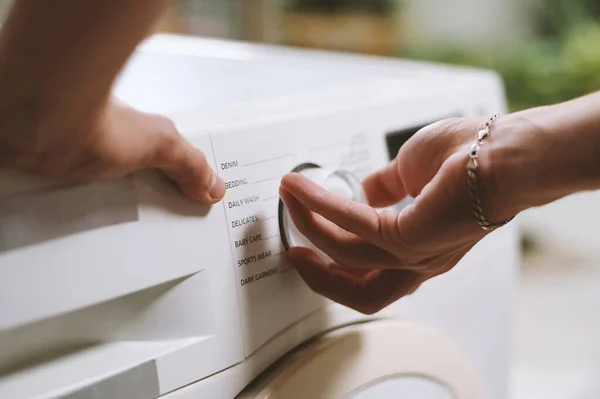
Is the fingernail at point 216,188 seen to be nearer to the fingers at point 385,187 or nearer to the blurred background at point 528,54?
the fingers at point 385,187

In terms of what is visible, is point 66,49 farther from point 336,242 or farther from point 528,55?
point 528,55

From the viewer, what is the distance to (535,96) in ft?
5.63

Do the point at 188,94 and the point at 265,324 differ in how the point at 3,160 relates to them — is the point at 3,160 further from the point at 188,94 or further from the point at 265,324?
the point at 188,94

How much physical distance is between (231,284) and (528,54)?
1.53 metres

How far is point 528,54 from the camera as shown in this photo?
1.79 metres

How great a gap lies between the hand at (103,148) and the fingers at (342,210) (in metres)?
0.07

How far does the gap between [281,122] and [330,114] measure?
5cm

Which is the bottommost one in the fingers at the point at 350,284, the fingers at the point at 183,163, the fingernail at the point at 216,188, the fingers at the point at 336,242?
the fingers at the point at 350,284

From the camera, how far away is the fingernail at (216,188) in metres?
0.44

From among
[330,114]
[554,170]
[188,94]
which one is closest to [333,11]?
[188,94]

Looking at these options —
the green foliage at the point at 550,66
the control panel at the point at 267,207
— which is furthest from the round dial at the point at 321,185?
the green foliage at the point at 550,66

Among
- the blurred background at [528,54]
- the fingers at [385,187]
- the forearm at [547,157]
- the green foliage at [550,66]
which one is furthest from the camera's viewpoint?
the green foliage at [550,66]

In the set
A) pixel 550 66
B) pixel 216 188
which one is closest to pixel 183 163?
pixel 216 188

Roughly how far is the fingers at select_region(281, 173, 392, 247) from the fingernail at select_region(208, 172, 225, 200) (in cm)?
5
